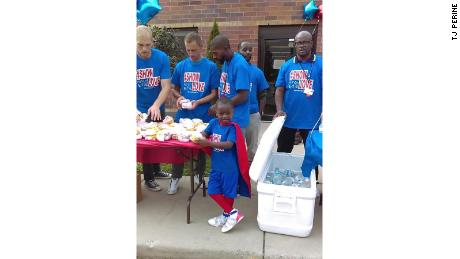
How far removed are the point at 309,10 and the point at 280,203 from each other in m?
5.47

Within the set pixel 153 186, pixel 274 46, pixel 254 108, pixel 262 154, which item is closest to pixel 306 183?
pixel 262 154

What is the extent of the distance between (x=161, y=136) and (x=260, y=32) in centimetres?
559

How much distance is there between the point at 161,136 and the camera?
2.76 meters

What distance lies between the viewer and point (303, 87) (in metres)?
3.27

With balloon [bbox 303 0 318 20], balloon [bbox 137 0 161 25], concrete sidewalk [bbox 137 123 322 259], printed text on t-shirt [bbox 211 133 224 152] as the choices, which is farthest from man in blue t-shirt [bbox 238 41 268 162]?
balloon [bbox 303 0 318 20]

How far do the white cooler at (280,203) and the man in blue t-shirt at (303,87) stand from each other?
2.12 ft

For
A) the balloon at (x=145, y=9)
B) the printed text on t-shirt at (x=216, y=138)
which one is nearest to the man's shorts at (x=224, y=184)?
the printed text on t-shirt at (x=216, y=138)

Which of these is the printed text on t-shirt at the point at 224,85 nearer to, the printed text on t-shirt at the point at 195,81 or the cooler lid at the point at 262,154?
the printed text on t-shirt at the point at 195,81

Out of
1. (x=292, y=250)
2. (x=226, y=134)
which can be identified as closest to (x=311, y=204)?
(x=292, y=250)

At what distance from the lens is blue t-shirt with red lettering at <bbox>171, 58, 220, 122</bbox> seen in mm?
3371

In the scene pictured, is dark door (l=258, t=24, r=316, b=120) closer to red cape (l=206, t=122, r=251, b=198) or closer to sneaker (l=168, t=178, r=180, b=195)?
sneaker (l=168, t=178, r=180, b=195)

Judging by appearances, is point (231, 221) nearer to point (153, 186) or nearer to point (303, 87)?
point (153, 186)

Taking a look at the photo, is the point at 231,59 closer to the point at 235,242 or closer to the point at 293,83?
the point at 293,83

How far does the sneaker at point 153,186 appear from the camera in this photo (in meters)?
3.74
